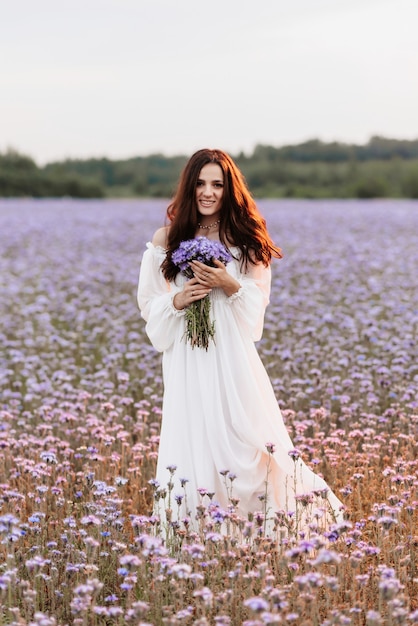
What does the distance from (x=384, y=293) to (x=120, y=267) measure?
13.1 ft

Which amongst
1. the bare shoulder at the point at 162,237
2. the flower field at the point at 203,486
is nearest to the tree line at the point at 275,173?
the flower field at the point at 203,486

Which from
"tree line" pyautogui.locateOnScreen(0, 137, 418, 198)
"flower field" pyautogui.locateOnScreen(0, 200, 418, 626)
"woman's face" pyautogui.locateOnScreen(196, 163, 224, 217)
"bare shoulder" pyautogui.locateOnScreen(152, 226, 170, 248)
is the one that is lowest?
"flower field" pyautogui.locateOnScreen(0, 200, 418, 626)

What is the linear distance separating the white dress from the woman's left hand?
0.42 ft

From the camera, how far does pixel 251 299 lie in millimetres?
3771

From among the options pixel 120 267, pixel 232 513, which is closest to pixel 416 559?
pixel 232 513

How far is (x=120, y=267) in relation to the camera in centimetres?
1172

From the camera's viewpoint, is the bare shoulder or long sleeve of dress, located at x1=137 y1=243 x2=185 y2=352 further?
the bare shoulder

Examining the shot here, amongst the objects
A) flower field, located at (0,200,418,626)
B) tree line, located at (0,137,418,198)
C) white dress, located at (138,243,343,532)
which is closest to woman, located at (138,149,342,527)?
white dress, located at (138,243,343,532)

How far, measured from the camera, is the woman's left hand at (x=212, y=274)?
3574 mm

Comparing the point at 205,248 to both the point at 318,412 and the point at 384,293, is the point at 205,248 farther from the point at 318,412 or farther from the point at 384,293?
the point at 384,293

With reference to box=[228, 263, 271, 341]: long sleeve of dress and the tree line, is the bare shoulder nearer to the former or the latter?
box=[228, 263, 271, 341]: long sleeve of dress

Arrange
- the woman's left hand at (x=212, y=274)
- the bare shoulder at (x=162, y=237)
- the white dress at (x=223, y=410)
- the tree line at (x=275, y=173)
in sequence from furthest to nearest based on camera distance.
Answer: the tree line at (x=275, y=173)
the bare shoulder at (x=162, y=237)
the white dress at (x=223, y=410)
the woman's left hand at (x=212, y=274)

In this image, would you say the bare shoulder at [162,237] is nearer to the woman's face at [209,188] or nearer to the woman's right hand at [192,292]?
the woman's face at [209,188]

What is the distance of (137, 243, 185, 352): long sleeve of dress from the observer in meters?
3.76
